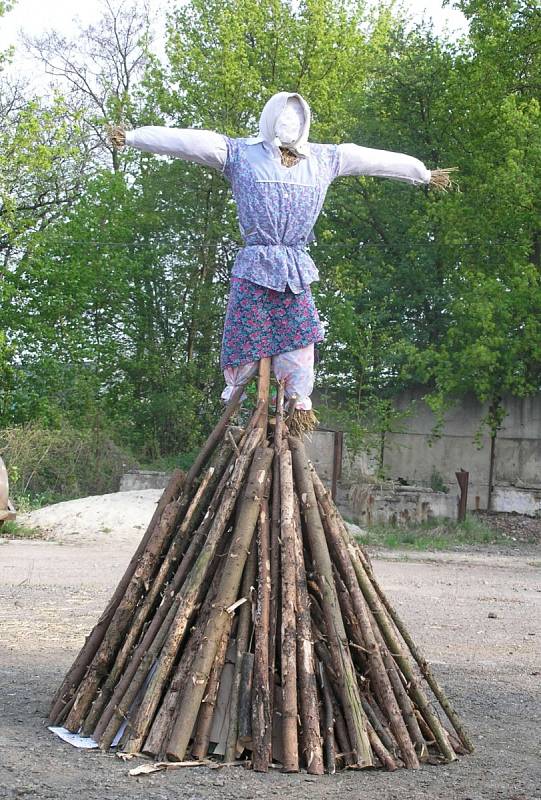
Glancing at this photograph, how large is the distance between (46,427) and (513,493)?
8.33 metres

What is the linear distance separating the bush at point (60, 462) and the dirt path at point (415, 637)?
478 cm

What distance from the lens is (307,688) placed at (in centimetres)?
407

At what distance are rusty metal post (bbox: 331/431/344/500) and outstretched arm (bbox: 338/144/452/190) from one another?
41.3 ft

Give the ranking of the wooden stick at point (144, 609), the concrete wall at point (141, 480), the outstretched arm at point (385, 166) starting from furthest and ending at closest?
1. the concrete wall at point (141, 480)
2. the outstretched arm at point (385, 166)
3. the wooden stick at point (144, 609)

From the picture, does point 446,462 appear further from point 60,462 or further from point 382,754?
point 382,754

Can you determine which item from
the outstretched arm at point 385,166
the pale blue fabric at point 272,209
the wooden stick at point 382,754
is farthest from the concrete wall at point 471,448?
the wooden stick at point 382,754

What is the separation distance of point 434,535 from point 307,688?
12.0 meters

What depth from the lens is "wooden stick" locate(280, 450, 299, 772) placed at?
402 cm

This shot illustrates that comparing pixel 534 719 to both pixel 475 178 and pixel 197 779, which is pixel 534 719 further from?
pixel 475 178

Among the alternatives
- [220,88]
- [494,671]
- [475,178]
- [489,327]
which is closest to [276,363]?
[494,671]

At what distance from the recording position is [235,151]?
4.82 meters

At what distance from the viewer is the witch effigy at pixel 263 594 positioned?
13.4ft

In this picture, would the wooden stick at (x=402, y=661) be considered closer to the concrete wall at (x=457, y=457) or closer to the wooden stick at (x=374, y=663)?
the wooden stick at (x=374, y=663)

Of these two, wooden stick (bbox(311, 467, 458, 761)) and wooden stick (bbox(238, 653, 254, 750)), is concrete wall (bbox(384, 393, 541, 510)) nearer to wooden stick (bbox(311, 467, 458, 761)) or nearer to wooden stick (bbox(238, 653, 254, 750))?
wooden stick (bbox(311, 467, 458, 761))
